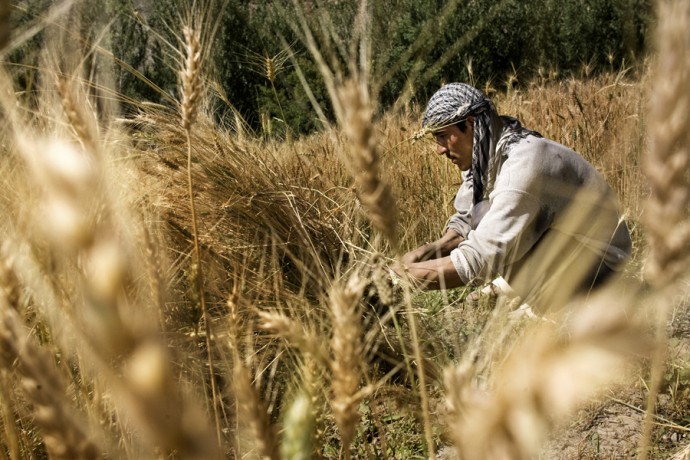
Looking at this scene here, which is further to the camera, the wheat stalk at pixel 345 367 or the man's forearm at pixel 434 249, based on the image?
the man's forearm at pixel 434 249

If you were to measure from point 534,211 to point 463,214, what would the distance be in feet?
2.25

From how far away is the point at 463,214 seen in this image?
269cm

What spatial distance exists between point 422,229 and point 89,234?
9.50 feet

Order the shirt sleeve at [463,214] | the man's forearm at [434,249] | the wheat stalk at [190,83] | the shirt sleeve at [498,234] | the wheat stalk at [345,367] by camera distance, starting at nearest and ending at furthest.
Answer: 1. the wheat stalk at [345,367]
2. the wheat stalk at [190,83]
3. the shirt sleeve at [498,234]
4. the man's forearm at [434,249]
5. the shirt sleeve at [463,214]

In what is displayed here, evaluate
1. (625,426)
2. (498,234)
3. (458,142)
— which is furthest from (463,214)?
(625,426)

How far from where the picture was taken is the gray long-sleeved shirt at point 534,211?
1.98m

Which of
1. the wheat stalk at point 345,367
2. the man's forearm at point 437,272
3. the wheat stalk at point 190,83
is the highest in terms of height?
the wheat stalk at point 190,83

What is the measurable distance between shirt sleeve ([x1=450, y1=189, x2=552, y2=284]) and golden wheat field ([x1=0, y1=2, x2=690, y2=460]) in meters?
0.24

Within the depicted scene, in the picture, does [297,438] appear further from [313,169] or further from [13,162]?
[313,169]

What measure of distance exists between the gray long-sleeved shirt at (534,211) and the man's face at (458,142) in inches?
6.0

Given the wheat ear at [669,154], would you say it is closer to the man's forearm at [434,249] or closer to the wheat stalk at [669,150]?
the wheat stalk at [669,150]

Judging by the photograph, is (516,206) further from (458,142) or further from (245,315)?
(245,315)

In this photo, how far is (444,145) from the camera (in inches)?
94.3

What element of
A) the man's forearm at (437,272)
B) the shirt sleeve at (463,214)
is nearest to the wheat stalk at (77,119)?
the man's forearm at (437,272)
